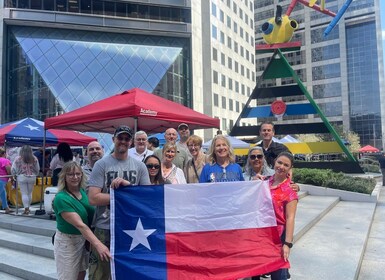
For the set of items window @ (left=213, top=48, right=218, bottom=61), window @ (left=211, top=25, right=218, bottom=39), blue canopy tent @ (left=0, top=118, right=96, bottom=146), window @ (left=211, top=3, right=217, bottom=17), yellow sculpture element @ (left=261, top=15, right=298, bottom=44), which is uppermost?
window @ (left=211, top=3, right=217, bottom=17)

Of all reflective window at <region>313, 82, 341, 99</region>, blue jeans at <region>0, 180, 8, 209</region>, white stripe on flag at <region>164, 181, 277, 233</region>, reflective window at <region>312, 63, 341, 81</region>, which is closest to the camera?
white stripe on flag at <region>164, 181, 277, 233</region>

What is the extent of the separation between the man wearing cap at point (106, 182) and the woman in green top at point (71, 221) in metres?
0.16

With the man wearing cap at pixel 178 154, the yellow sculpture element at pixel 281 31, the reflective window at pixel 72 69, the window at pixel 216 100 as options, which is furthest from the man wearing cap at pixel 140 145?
the window at pixel 216 100

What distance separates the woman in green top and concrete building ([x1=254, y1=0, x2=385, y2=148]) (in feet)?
250

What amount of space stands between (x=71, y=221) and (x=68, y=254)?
1.24 feet

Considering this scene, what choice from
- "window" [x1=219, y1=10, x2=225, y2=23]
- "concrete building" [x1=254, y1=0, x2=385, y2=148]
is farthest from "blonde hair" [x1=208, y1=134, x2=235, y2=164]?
"concrete building" [x1=254, y1=0, x2=385, y2=148]

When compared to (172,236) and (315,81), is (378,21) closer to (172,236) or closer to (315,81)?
(315,81)

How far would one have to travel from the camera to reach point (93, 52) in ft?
119

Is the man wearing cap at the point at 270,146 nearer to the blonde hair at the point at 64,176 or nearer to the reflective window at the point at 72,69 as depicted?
the blonde hair at the point at 64,176

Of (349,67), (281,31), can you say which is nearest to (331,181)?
(281,31)

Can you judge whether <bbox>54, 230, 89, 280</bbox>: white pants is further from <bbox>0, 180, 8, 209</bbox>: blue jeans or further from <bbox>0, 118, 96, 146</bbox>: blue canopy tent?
<bbox>0, 118, 96, 146</bbox>: blue canopy tent

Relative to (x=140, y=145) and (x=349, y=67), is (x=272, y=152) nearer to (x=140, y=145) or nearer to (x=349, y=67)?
(x=140, y=145)

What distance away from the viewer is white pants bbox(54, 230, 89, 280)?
319 cm

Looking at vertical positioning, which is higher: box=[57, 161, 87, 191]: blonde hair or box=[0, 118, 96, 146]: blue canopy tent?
box=[0, 118, 96, 146]: blue canopy tent
